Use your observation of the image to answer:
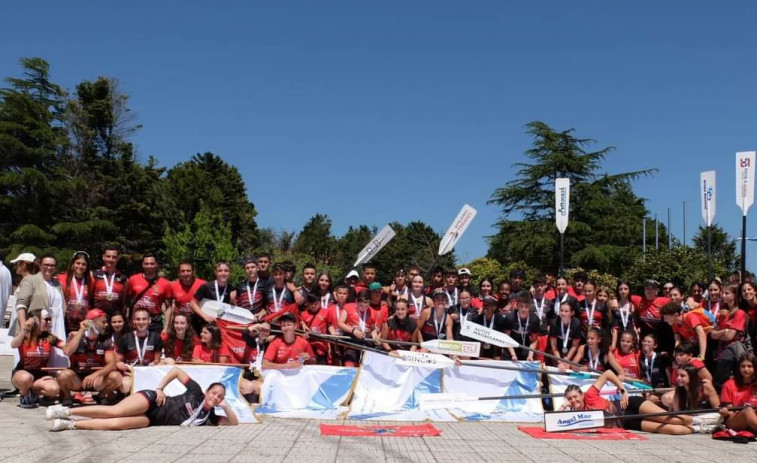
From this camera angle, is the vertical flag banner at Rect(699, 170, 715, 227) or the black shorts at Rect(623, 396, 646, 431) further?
the vertical flag banner at Rect(699, 170, 715, 227)

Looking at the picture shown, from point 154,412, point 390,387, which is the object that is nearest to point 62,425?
point 154,412

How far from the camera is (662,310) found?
9.28 m

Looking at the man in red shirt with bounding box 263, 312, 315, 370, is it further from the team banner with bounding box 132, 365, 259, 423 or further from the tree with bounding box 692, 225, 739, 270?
the tree with bounding box 692, 225, 739, 270

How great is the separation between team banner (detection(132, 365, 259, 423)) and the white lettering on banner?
3.19 meters

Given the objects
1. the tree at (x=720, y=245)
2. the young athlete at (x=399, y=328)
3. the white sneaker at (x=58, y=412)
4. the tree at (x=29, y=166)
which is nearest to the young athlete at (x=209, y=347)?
the white sneaker at (x=58, y=412)

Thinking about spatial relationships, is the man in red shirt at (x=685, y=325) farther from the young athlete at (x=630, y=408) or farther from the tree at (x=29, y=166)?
the tree at (x=29, y=166)

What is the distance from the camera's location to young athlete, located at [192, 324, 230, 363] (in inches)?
339

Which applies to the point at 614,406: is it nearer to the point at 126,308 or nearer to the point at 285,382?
the point at 285,382

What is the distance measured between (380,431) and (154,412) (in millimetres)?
2466

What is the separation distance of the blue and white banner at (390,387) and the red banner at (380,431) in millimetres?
936

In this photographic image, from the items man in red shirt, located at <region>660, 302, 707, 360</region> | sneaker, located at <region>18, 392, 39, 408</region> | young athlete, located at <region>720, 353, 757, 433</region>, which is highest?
man in red shirt, located at <region>660, 302, 707, 360</region>

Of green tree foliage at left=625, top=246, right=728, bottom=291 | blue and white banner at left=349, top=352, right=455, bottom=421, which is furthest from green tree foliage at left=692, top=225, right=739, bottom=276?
blue and white banner at left=349, top=352, right=455, bottom=421

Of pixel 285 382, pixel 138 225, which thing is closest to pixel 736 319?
pixel 285 382

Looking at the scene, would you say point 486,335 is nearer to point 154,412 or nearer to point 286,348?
point 286,348
